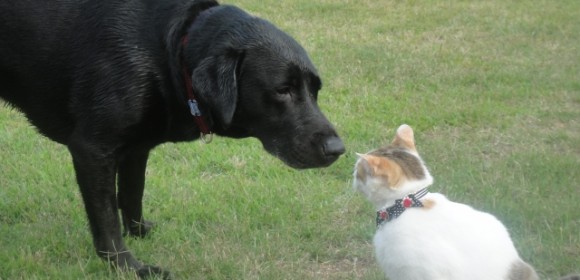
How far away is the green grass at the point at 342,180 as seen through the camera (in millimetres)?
3789

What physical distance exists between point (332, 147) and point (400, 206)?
0.38m

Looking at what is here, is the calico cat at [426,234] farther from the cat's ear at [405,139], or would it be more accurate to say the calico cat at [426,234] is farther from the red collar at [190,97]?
the red collar at [190,97]

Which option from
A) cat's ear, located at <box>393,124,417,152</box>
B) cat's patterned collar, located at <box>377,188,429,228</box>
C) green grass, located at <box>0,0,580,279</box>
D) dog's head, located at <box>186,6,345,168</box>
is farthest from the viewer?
green grass, located at <box>0,0,580,279</box>

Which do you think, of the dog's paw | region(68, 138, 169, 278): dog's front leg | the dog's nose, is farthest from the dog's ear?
the dog's paw

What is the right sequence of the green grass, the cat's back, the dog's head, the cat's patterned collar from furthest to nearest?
the green grass, the dog's head, the cat's patterned collar, the cat's back

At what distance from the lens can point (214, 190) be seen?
455 cm

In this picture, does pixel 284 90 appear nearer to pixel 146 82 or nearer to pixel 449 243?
pixel 146 82

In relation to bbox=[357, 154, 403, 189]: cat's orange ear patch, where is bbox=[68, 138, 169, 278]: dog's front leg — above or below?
below

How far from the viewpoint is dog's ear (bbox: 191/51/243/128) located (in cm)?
309

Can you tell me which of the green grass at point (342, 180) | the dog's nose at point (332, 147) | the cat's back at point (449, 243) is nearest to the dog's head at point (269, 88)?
the dog's nose at point (332, 147)

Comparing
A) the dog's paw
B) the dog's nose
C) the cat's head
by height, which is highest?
the dog's nose

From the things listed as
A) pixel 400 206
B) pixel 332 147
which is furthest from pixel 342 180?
pixel 400 206

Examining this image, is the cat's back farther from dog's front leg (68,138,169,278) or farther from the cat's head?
dog's front leg (68,138,169,278)

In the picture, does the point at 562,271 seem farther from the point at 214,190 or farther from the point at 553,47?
the point at 553,47
